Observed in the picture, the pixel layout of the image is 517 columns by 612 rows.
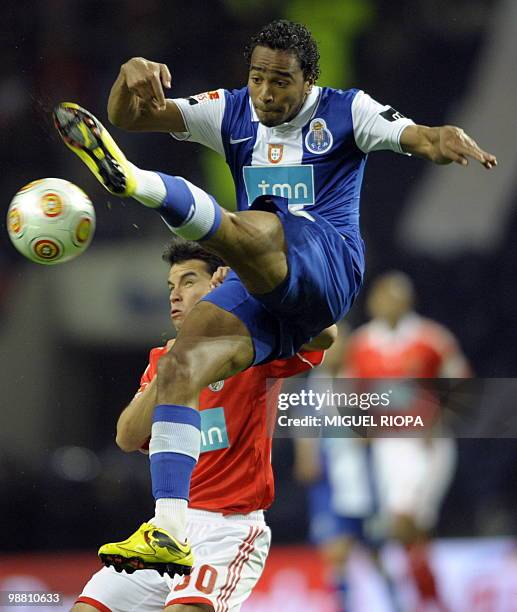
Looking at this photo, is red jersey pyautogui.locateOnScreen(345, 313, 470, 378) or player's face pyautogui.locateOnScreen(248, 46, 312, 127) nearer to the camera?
player's face pyautogui.locateOnScreen(248, 46, 312, 127)

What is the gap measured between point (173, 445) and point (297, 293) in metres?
0.56

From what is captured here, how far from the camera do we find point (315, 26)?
569cm

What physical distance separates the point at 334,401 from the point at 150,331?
1.00 m

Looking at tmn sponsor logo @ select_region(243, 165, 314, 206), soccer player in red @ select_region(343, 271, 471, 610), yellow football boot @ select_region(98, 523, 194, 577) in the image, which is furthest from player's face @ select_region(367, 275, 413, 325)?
yellow football boot @ select_region(98, 523, 194, 577)

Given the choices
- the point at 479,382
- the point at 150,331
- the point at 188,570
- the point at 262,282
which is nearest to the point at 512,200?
the point at 479,382

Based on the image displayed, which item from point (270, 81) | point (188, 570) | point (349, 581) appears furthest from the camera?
point (349, 581)

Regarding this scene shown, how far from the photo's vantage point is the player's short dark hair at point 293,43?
3.41 meters

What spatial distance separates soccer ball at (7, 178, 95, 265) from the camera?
3371mm

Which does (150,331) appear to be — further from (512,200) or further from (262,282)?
(262,282)

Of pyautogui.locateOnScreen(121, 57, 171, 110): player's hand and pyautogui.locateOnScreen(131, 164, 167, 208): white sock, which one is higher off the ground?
pyautogui.locateOnScreen(121, 57, 171, 110): player's hand

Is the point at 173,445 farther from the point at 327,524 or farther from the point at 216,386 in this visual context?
the point at 327,524

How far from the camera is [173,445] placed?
3039 millimetres

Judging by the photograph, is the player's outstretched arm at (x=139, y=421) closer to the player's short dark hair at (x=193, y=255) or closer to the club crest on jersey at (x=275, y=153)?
the player's short dark hair at (x=193, y=255)

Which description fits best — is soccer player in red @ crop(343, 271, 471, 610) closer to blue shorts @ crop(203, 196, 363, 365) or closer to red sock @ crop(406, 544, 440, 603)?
red sock @ crop(406, 544, 440, 603)
